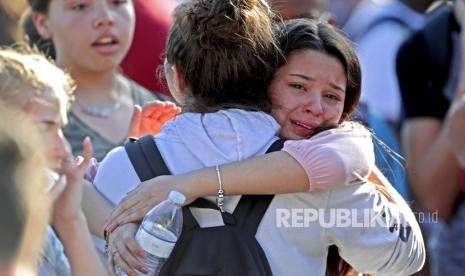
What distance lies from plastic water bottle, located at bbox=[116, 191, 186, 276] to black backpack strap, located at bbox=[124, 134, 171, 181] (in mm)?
109

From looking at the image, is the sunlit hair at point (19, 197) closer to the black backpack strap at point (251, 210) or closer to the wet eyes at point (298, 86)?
the black backpack strap at point (251, 210)

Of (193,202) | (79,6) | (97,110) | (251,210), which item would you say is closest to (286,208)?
(251,210)

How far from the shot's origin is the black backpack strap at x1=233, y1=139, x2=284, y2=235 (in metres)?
2.95

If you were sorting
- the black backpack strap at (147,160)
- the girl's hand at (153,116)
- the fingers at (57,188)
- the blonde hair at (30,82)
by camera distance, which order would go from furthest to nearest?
the girl's hand at (153,116)
the blonde hair at (30,82)
the fingers at (57,188)
the black backpack strap at (147,160)

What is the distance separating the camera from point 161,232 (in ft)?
9.57

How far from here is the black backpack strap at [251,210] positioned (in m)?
2.95

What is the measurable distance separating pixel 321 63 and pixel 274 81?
0.41 ft

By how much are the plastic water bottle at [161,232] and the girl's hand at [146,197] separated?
0.02 metres

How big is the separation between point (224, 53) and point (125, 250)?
1.70ft

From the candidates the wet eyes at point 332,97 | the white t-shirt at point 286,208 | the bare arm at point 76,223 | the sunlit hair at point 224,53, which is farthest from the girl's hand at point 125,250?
the wet eyes at point 332,97

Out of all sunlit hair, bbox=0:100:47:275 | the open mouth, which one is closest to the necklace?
the open mouth

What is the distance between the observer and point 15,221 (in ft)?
7.02

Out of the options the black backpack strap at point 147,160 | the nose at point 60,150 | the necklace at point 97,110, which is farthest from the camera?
the necklace at point 97,110

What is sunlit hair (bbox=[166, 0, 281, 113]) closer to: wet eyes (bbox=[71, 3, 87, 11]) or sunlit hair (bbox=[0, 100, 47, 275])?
sunlit hair (bbox=[0, 100, 47, 275])
